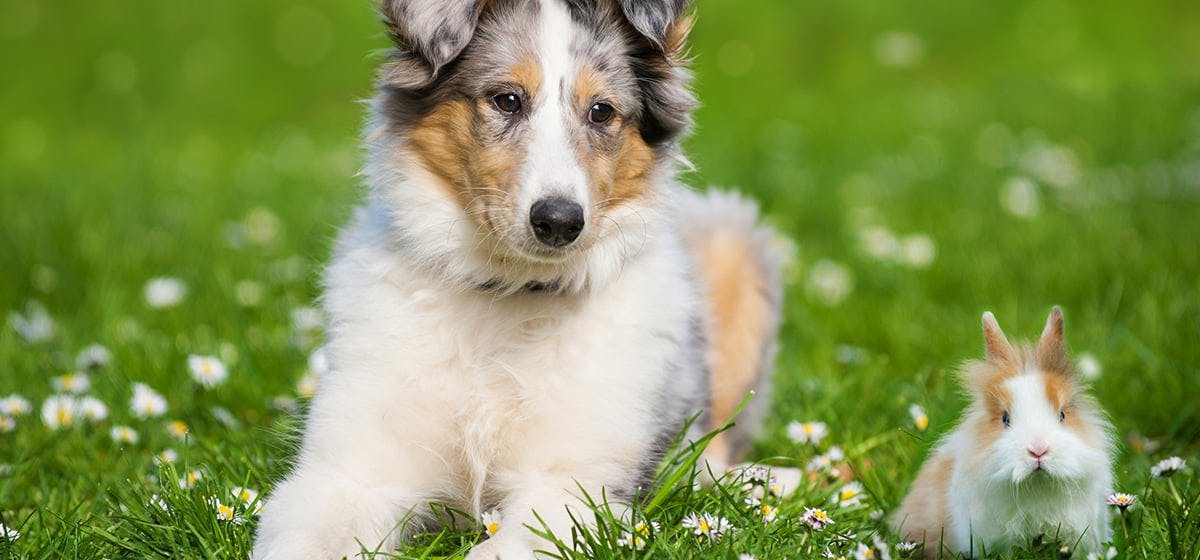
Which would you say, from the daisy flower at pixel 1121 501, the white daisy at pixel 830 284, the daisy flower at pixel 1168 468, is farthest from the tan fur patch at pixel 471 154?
the white daisy at pixel 830 284

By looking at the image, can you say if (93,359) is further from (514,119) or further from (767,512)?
(767,512)

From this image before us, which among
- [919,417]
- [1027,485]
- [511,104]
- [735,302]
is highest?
[511,104]

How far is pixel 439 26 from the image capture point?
10.9 ft

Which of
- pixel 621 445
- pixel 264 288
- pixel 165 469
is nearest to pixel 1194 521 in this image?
pixel 621 445

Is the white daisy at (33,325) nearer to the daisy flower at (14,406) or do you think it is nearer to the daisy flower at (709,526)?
the daisy flower at (14,406)

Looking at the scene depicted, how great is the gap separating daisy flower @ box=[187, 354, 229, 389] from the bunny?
2.56 meters

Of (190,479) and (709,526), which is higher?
(709,526)

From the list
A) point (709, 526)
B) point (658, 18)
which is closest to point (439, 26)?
point (658, 18)

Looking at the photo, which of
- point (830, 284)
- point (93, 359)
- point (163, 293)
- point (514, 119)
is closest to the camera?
point (514, 119)

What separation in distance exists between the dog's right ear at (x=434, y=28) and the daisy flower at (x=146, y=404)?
152 centimetres

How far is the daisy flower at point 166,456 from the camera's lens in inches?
142

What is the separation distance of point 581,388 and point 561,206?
1.72ft

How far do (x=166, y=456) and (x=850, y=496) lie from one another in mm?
1967

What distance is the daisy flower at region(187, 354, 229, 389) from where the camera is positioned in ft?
14.2
